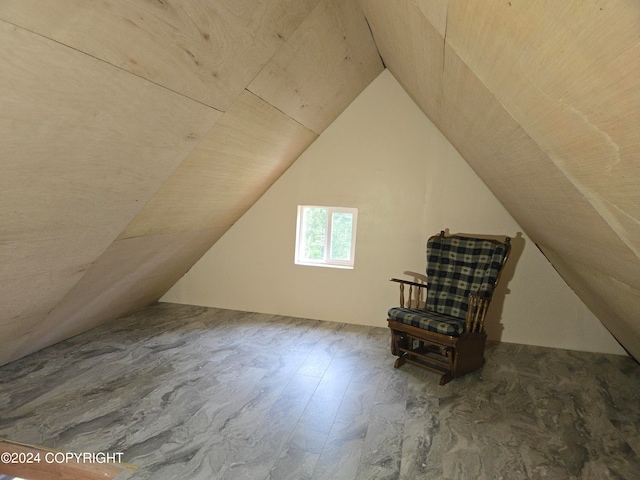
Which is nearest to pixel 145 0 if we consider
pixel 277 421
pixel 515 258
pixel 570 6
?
pixel 570 6

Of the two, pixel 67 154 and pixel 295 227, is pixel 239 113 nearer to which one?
pixel 67 154

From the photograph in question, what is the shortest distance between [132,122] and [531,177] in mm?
1925

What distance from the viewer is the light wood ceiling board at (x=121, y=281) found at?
3053mm

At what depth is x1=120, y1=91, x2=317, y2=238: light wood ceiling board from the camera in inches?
103

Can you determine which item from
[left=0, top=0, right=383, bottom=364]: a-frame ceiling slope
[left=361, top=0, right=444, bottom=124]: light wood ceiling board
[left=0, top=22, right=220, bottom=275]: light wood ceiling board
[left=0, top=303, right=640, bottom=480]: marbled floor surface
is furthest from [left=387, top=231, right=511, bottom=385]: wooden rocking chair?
[left=0, top=22, right=220, bottom=275]: light wood ceiling board

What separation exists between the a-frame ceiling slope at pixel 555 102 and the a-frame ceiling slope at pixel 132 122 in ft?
2.20

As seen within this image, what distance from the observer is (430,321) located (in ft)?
10.5

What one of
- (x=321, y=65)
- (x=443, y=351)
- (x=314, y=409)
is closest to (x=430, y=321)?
(x=443, y=351)

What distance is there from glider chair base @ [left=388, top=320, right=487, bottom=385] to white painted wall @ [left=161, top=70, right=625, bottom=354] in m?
0.83

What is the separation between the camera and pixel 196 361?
330 cm

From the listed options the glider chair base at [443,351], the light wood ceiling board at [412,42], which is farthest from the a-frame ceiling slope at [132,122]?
the glider chair base at [443,351]

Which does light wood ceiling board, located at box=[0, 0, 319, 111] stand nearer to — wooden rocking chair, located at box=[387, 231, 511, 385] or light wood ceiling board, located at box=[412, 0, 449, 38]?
light wood ceiling board, located at box=[412, 0, 449, 38]

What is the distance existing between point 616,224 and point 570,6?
0.92 m

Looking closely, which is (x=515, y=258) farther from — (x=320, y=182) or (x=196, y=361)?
(x=196, y=361)
